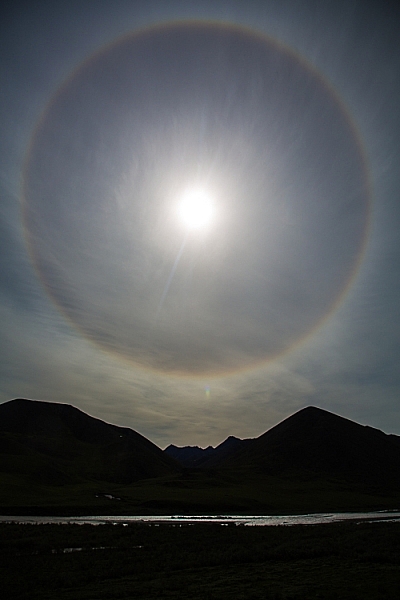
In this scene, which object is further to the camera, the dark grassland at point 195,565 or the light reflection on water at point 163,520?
the light reflection on water at point 163,520

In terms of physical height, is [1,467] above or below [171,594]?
above

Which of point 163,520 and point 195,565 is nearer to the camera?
point 195,565

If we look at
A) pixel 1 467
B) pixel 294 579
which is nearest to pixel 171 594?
pixel 294 579

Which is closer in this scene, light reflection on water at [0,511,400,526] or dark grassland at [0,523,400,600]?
dark grassland at [0,523,400,600]

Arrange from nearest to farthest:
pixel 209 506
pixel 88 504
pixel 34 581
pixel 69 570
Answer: pixel 34 581
pixel 69 570
pixel 88 504
pixel 209 506

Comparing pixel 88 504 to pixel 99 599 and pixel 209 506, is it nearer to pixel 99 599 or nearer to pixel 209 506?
→ pixel 209 506

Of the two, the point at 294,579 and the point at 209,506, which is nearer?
the point at 294,579

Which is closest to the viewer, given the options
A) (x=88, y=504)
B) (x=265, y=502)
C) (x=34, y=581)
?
(x=34, y=581)

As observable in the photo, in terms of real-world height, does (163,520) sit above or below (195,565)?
above
